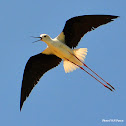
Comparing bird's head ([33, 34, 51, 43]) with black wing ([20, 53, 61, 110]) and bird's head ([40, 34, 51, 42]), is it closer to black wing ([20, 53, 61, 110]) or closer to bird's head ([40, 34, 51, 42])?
bird's head ([40, 34, 51, 42])

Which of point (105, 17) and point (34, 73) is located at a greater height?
point (105, 17)

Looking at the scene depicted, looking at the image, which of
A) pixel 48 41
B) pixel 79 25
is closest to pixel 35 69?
pixel 48 41

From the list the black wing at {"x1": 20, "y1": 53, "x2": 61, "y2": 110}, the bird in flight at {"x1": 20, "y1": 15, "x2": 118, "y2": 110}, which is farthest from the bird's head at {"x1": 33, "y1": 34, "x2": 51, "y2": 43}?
the black wing at {"x1": 20, "y1": 53, "x2": 61, "y2": 110}

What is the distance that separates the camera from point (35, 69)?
12.5 meters

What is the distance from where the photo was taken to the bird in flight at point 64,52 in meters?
11.6

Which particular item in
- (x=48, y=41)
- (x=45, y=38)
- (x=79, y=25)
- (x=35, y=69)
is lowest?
(x=35, y=69)

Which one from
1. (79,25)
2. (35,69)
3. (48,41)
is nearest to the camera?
(48,41)

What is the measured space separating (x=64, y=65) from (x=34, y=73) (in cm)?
103

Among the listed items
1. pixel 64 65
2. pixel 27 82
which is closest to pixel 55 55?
pixel 64 65

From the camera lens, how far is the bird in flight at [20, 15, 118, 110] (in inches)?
458

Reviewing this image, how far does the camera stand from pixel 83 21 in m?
11.7

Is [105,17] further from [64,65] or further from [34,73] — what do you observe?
[34,73]

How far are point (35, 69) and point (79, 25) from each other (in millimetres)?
2094

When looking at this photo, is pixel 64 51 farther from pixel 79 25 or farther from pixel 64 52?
pixel 79 25
